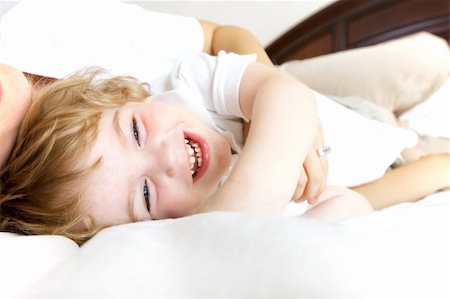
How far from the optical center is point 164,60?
1.20 meters

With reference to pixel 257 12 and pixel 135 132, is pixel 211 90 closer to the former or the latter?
pixel 135 132

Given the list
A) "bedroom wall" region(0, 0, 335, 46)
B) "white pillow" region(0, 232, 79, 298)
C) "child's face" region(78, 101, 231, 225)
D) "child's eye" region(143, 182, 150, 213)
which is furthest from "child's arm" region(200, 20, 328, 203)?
"bedroom wall" region(0, 0, 335, 46)

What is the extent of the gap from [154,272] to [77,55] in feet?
2.67

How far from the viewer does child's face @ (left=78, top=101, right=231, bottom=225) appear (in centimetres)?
70

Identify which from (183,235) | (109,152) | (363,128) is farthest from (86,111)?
(363,128)

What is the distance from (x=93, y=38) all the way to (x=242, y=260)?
0.89 metres

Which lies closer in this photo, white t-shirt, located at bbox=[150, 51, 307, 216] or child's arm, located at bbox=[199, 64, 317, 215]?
child's arm, located at bbox=[199, 64, 317, 215]

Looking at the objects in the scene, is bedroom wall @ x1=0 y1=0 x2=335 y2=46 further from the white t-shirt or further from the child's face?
the child's face

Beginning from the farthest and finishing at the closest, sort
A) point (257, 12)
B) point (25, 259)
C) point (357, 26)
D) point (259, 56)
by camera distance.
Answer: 1. point (257, 12)
2. point (357, 26)
3. point (259, 56)
4. point (25, 259)

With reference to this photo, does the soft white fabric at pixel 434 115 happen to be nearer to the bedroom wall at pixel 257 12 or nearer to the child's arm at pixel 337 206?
the child's arm at pixel 337 206

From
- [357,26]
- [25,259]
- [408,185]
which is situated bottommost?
[408,185]

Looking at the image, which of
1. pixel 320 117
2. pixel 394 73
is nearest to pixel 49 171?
pixel 320 117

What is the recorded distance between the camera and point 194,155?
784 mm

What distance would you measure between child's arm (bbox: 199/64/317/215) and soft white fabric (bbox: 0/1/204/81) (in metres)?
0.45
